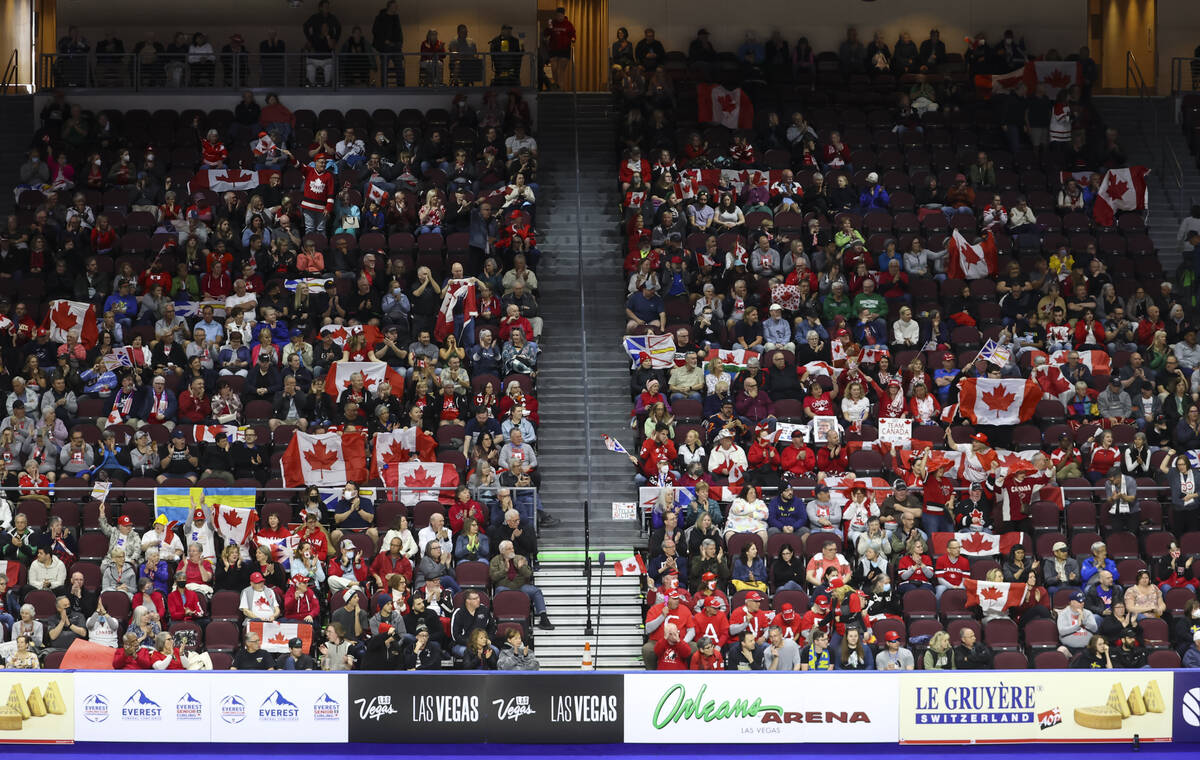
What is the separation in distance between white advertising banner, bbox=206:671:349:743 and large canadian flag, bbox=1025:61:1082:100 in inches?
738

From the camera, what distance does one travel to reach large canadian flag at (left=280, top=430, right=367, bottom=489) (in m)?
21.5

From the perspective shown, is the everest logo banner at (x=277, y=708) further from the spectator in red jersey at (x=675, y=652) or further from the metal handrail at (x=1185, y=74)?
the metal handrail at (x=1185, y=74)

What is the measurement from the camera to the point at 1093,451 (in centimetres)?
2208

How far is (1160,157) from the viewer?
96.7ft

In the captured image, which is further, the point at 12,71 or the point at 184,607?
the point at 12,71

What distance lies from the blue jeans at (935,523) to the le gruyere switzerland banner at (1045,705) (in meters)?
3.10

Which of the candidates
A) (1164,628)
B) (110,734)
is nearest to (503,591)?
(110,734)

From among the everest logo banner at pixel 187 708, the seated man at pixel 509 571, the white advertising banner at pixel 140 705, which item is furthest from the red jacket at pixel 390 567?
the everest logo banner at pixel 187 708

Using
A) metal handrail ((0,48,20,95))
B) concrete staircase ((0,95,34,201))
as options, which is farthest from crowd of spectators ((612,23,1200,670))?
metal handrail ((0,48,20,95))

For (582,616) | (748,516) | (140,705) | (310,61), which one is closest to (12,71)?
(310,61)

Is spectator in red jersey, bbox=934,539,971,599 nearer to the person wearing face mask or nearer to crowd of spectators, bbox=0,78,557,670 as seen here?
crowd of spectators, bbox=0,78,557,670

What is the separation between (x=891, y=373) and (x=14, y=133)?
16.8 meters

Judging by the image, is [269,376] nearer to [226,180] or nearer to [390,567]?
[390,567]

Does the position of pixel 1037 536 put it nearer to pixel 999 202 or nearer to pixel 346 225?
pixel 999 202
